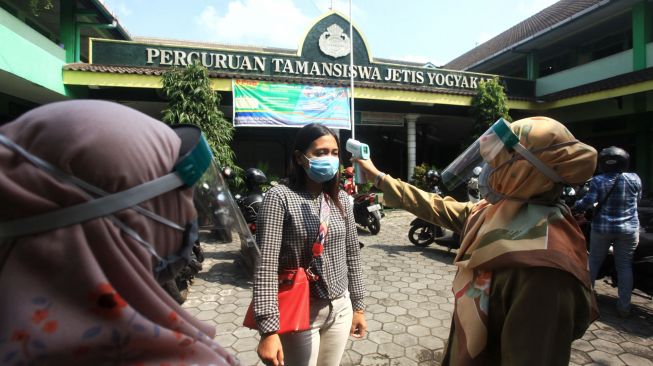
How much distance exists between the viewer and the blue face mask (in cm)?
166

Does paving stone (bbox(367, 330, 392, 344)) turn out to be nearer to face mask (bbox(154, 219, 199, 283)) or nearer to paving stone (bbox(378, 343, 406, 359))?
paving stone (bbox(378, 343, 406, 359))

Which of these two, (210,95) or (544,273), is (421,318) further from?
(210,95)

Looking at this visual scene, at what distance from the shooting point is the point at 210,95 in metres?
7.46

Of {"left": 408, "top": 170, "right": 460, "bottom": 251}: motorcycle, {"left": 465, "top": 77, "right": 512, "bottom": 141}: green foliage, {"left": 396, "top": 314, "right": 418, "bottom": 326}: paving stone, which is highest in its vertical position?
{"left": 465, "top": 77, "right": 512, "bottom": 141}: green foliage

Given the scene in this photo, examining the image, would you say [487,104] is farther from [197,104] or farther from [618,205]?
[197,104]

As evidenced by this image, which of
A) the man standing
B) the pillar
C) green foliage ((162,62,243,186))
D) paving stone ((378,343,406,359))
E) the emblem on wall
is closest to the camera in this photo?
paving stone ((378,343,406,359))

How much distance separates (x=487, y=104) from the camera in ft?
34.5

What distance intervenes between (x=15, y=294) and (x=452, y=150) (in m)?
16.0

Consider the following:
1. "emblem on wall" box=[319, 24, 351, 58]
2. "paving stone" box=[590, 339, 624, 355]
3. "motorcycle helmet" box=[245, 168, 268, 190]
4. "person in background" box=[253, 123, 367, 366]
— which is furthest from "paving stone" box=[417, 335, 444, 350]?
"emblem on wall" box=[319, 24, 351, 58]

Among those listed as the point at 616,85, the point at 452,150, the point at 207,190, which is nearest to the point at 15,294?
the point at 207,190

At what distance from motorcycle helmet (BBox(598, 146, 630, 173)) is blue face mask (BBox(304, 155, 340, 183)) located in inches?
128

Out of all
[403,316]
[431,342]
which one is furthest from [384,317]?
[431,342]

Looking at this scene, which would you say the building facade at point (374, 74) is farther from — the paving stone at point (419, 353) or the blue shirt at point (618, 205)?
the paving stone at point (419, 353)

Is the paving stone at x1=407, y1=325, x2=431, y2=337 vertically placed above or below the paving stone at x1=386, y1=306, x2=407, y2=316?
below
